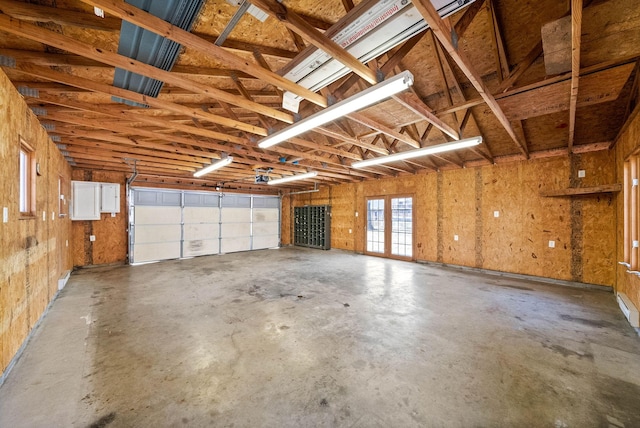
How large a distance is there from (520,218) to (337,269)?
441cm

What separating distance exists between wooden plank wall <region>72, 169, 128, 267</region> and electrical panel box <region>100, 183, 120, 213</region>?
46 centimetres

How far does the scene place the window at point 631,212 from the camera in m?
3.22

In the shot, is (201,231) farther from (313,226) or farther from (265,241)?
(313,226)

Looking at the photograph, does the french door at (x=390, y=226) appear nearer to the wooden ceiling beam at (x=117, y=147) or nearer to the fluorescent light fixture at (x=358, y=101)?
the fluorescent light fixture at (x=358, y=101)

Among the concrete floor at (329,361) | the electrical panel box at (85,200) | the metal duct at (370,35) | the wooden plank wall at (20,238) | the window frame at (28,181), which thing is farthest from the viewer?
the electrical panel box at (85,200)

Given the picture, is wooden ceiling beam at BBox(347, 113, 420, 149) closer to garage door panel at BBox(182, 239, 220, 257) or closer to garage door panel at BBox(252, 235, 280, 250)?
garage door panel at BBox(182, 239, 220, 257)

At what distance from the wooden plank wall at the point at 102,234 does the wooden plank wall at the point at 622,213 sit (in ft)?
36.1

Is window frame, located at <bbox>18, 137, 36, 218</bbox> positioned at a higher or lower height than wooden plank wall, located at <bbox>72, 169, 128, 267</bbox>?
higher

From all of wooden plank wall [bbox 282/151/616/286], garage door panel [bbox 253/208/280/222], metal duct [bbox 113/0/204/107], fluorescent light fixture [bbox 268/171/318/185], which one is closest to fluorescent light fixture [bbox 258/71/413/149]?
metal duct [bbox 113/0/204/107]

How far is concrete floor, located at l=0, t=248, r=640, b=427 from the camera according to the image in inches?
67.3

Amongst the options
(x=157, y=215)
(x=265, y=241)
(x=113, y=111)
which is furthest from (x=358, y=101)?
(x=265, y=241)

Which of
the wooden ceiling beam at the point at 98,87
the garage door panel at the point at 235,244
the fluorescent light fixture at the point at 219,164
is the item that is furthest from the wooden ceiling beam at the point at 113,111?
the garage door panel at the point at 235,244

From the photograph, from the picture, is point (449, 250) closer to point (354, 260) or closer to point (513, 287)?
point (513, 287)

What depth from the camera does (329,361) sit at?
2314 millimetres
